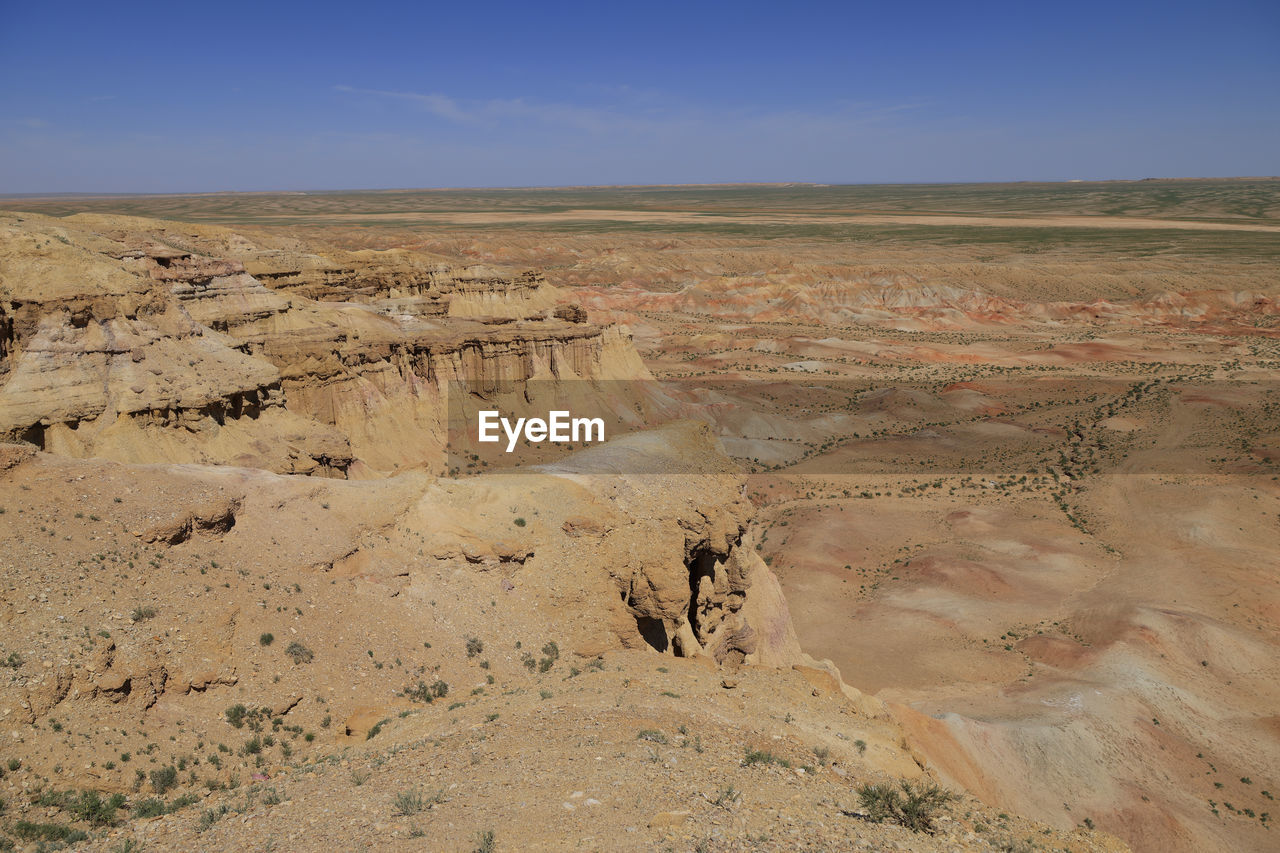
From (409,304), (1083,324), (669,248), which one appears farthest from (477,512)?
(669,248)

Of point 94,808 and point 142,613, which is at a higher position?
point 142,613

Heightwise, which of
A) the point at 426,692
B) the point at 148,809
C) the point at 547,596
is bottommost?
the point at 426,692

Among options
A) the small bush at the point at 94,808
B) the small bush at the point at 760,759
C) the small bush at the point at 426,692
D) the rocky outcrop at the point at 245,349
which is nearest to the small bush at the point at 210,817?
the small bush at the point at 94,808

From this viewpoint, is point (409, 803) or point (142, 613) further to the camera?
point (142, 613)

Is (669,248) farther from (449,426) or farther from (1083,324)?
(449,426)

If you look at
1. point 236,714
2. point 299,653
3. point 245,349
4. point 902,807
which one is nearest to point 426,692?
point 299,653

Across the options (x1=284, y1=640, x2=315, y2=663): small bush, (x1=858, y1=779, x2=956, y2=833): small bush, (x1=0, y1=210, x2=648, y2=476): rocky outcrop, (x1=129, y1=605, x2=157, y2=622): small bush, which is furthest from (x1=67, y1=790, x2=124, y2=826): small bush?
(x1=0, y1=210, x2=648, y2=476): rocky outcrop

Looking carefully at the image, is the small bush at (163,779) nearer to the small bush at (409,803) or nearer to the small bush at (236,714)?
the small bush at (236,714)

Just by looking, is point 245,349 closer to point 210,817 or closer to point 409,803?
point 210,817
